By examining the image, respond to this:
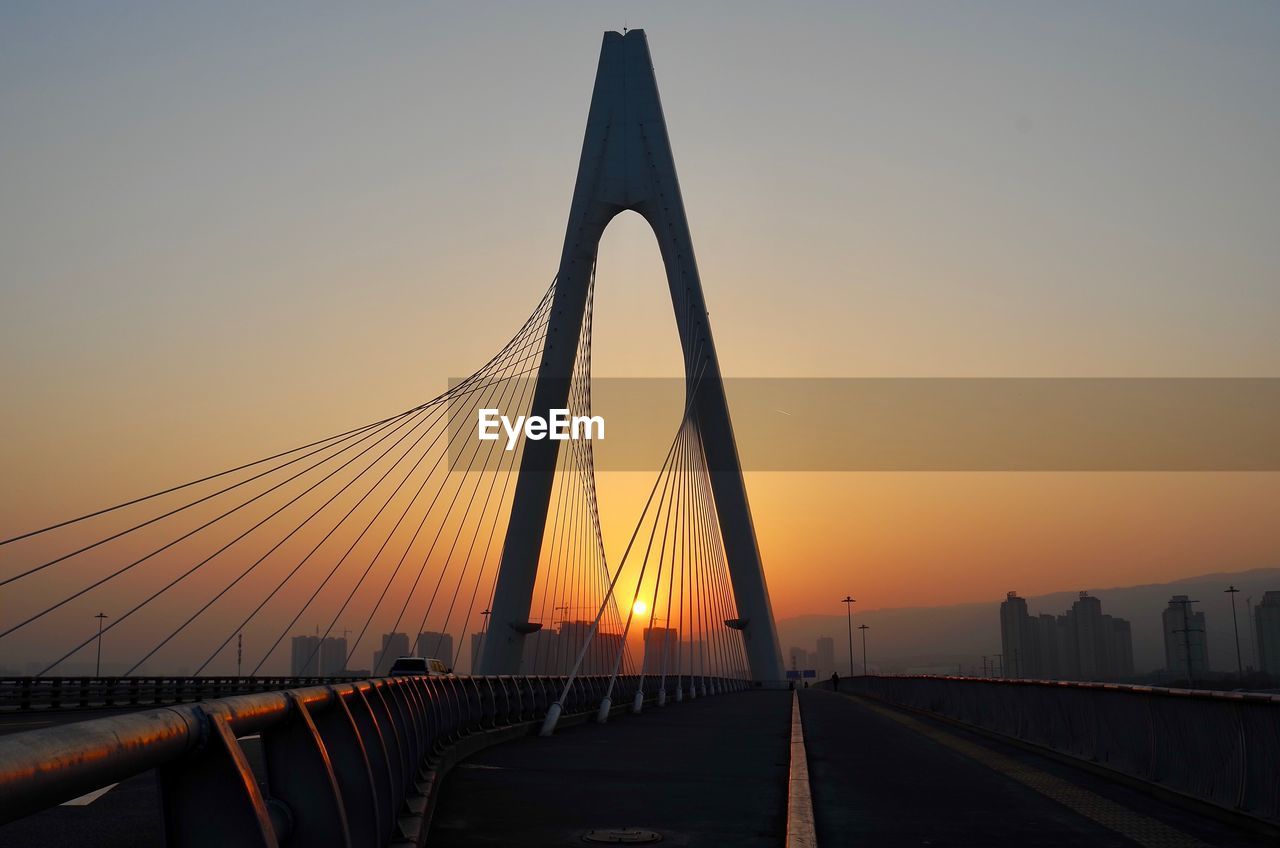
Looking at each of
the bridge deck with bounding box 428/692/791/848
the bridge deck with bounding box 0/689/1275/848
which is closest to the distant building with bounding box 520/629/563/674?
the bridge deck with bounding box 428/692/791/848

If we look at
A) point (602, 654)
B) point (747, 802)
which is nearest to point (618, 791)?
point (747, 802)

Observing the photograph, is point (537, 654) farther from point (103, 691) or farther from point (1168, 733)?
point (1168, 733)

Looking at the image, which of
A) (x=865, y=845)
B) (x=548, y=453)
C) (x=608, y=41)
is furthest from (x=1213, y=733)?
(x=608, y=41)

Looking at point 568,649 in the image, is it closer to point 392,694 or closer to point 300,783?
point 392,694

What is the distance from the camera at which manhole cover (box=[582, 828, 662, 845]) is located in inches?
287

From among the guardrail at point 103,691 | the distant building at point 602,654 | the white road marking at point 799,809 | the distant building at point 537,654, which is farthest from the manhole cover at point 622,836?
the distant building at point 602,654

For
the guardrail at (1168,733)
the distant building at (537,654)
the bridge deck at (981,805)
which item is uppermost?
the distant building at (537,654)

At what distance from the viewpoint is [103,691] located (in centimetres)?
3378

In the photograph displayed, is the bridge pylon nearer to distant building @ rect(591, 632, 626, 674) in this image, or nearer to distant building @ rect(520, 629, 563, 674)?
distant building @ rect(520, 629, 563, 674)

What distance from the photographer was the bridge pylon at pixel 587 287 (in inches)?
1422

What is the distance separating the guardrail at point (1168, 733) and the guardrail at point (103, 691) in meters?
14.7

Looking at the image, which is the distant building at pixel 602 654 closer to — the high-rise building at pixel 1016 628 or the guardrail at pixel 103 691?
the guardrail at pixel 103 691

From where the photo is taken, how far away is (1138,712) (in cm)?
1176

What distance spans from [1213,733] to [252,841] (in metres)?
8.60
